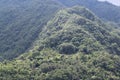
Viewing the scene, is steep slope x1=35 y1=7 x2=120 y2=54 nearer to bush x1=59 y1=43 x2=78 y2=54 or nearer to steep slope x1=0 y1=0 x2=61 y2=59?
bush x1=59 y1=43 x2=78 y2=54

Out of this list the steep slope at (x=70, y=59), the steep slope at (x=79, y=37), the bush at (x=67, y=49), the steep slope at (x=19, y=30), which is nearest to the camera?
the steep slope at (x=70, y=59)

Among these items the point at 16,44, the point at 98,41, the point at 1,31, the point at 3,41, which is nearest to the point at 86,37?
the point at 98,41

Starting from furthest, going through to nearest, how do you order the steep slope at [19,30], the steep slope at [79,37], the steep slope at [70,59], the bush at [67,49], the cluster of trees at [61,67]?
the steep slope at [19,30], the steep slope at [79,37], the bush at [67,49], the steep slope at [70,59], the cluster of trees at [61,67]

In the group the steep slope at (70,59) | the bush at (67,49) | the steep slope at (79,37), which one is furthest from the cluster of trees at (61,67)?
the steep slope at (79,37)

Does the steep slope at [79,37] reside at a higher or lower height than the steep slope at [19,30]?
higher

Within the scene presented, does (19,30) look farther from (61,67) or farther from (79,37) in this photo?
(61,67)

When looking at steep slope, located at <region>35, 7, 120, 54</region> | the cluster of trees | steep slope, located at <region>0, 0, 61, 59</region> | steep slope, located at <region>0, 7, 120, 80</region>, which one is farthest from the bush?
steep slope, located at <region>0, 0, 61, 59</region>

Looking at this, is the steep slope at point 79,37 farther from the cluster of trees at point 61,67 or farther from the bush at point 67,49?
the cluster of trees at point 61,67

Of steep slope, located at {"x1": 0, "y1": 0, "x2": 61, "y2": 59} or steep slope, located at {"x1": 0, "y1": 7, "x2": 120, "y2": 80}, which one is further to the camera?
steep slope, located at {"x1": 0, "y1": 0, "x2": 61, "y2": 59}

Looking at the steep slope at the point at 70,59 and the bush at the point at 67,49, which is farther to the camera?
the bush at the point at 67,49
